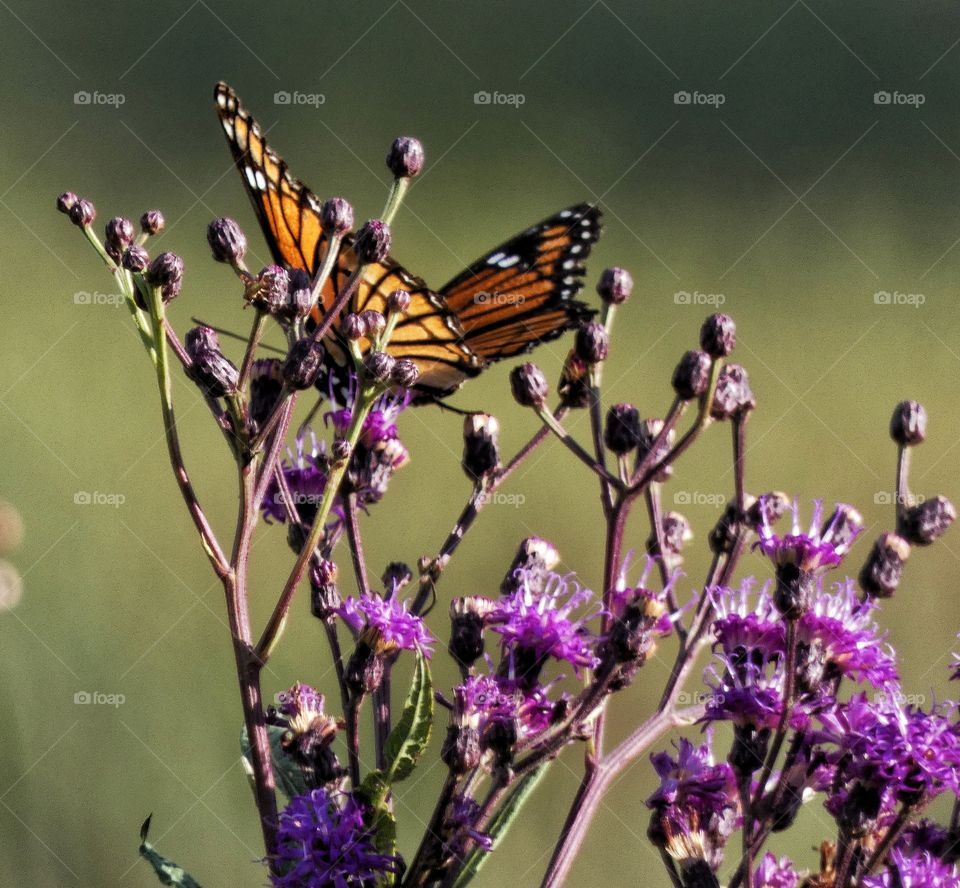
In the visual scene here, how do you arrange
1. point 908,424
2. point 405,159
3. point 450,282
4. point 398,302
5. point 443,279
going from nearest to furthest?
point 398,302
point 405,159
point 908,424
point 450,282
point 443,279

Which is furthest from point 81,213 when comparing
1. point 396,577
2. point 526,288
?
point 526,288

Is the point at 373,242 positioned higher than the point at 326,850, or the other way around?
the point at 373,242

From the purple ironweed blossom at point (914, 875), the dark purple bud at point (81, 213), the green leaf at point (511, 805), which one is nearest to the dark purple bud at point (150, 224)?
the dark purple bud at point (81, 213)

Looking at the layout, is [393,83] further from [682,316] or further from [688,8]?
[682,316]

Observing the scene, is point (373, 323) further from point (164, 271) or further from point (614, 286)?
point (614, 286)

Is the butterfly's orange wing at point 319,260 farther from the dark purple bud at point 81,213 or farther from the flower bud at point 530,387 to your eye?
the dark purple bud at point 81,213

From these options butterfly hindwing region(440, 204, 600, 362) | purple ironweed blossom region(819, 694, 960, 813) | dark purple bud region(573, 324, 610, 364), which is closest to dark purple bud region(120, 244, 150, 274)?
dark purple bud region(573, 324, 610, 364)

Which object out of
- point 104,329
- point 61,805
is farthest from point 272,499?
point 104,329
